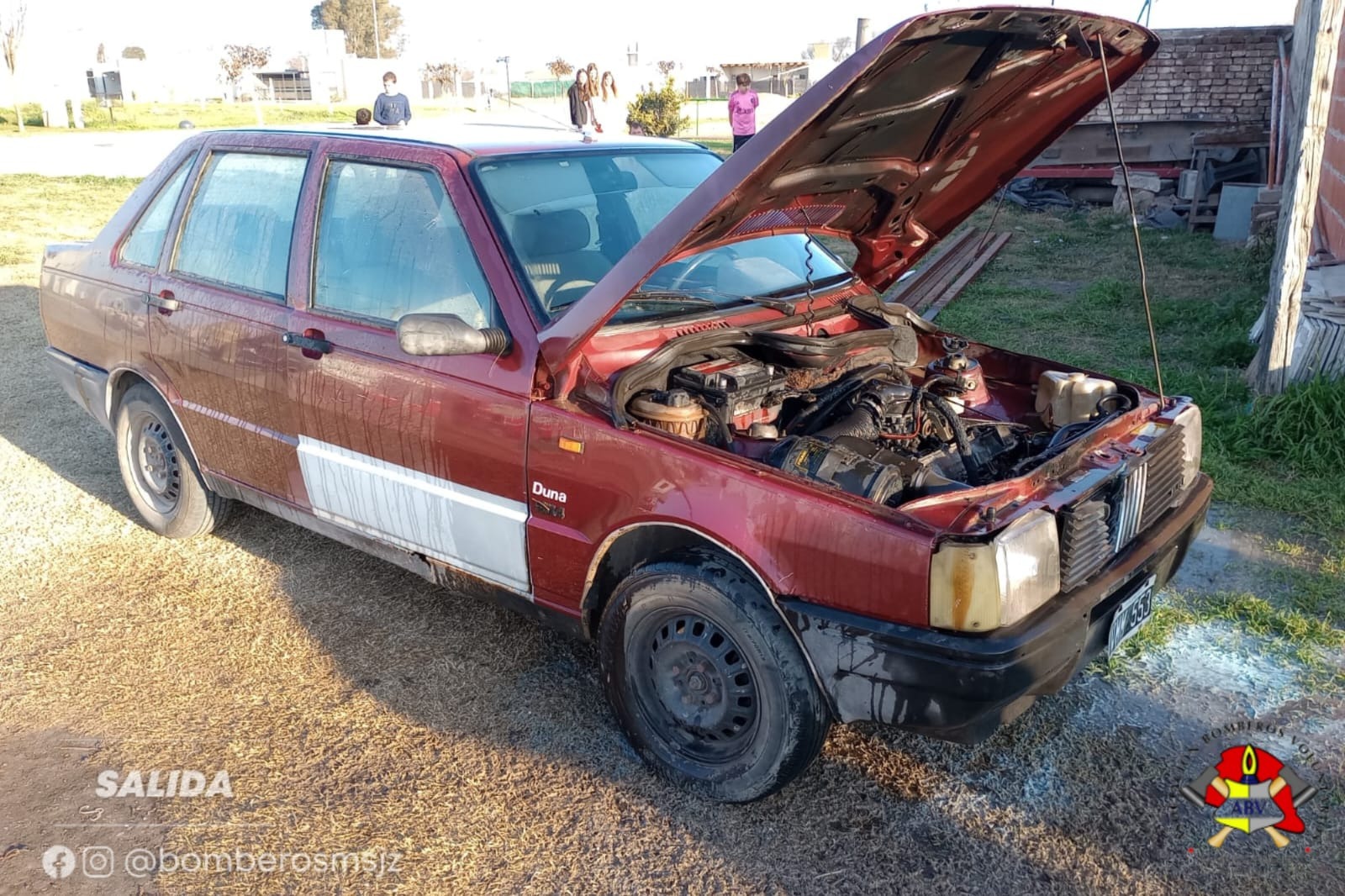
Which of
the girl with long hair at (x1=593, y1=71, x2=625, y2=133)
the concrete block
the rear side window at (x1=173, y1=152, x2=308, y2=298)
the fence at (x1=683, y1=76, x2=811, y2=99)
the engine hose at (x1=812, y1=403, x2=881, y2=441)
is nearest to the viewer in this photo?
the engine hose at (x1=812, y1=403, x2=881, y2=441)

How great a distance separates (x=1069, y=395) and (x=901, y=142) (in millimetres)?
1062

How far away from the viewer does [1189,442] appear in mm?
3289

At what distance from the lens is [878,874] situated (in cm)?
263

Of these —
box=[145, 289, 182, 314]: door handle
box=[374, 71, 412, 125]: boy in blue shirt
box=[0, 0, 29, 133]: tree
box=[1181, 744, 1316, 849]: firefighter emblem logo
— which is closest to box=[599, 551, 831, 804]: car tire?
box=[1181, 744, 1316, 849]: firefighter emblem logo

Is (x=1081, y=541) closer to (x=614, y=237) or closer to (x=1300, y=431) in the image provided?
(x=614, y=237)

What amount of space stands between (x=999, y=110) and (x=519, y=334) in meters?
1.86

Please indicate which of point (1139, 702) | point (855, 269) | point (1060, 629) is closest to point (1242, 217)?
point (855, 269)

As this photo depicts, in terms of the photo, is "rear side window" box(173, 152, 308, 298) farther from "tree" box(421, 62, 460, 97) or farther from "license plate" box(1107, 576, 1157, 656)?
"tree" box(421, 62, 460, 97)

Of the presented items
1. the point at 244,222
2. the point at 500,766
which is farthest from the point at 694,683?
the point at 244,222

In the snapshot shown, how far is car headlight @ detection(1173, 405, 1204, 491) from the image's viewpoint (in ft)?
10.6

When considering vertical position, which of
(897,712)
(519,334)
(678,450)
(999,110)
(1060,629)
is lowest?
(897,712)

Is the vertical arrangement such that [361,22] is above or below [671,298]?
above

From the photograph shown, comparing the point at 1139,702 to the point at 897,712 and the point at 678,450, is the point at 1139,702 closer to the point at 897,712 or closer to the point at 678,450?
the point at 897,712

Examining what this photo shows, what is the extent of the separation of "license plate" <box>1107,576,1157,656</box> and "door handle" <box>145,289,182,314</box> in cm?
358
